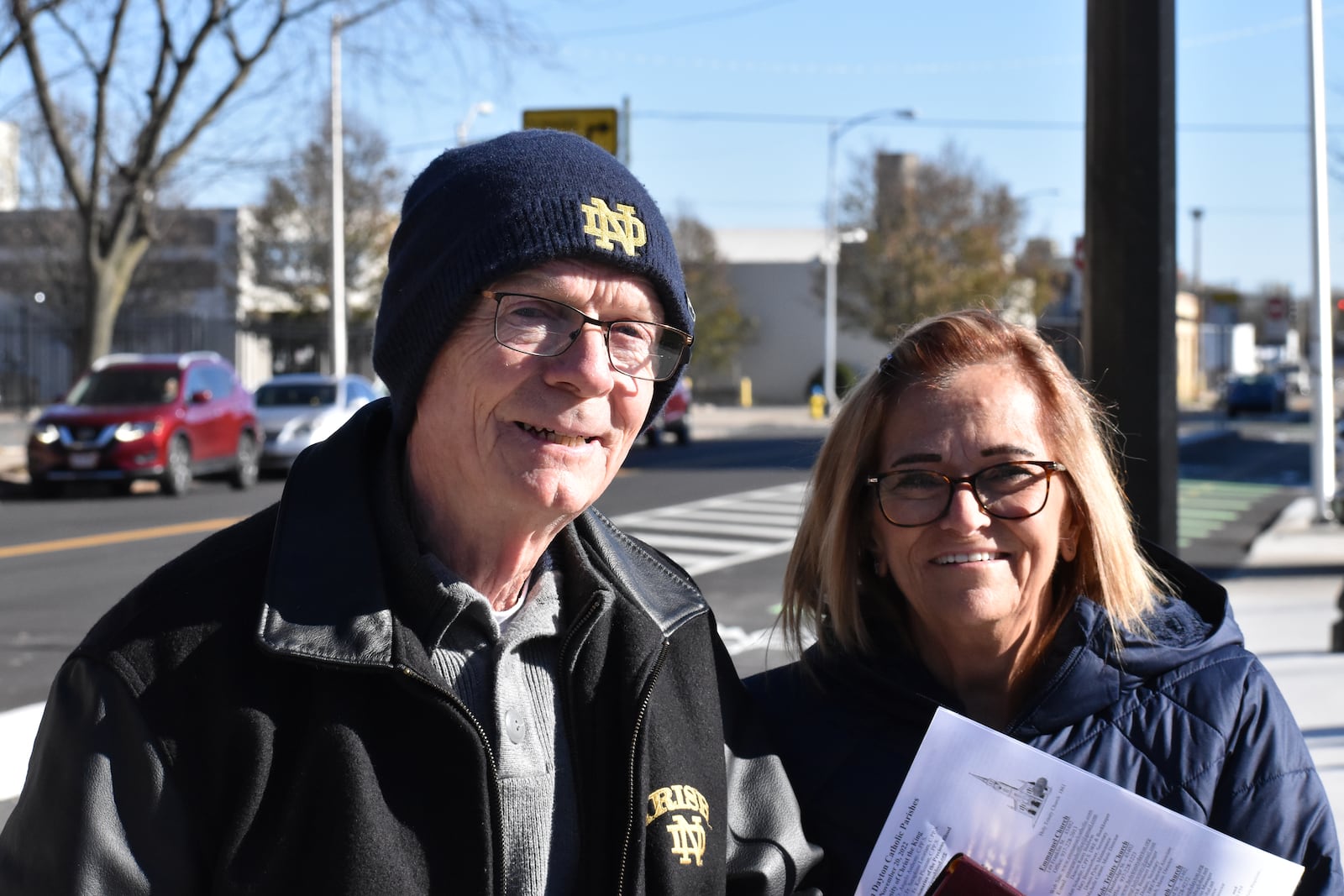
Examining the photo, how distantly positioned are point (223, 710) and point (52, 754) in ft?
0.63

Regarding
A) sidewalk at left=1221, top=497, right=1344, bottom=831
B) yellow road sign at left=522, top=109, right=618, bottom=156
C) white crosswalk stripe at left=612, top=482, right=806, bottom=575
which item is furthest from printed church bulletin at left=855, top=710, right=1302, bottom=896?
white crosswalk stripe at left=612, top=482, right=806, bottom=575

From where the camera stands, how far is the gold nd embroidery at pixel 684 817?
1.97 metres

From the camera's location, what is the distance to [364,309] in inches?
1791

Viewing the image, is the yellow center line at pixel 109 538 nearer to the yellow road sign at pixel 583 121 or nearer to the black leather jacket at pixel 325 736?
the yellow road sign at pixel 583 121

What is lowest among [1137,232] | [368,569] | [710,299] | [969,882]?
[969,882]

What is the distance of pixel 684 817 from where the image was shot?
2.01m

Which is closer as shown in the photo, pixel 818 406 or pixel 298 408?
pixel 298 408

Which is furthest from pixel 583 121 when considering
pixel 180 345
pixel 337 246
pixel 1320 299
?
pixel 180 345

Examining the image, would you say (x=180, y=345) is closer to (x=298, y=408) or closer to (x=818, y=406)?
(x=298, y=408)

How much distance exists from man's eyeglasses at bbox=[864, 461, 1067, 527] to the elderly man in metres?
0.53

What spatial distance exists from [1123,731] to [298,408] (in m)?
20.8

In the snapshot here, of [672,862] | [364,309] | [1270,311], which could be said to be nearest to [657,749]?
[672,862]

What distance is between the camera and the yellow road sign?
8.90 metres

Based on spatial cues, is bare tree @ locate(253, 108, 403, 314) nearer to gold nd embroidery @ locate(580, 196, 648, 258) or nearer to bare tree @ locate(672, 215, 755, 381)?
bare tree @ locate(672, 215, 755, 381)
